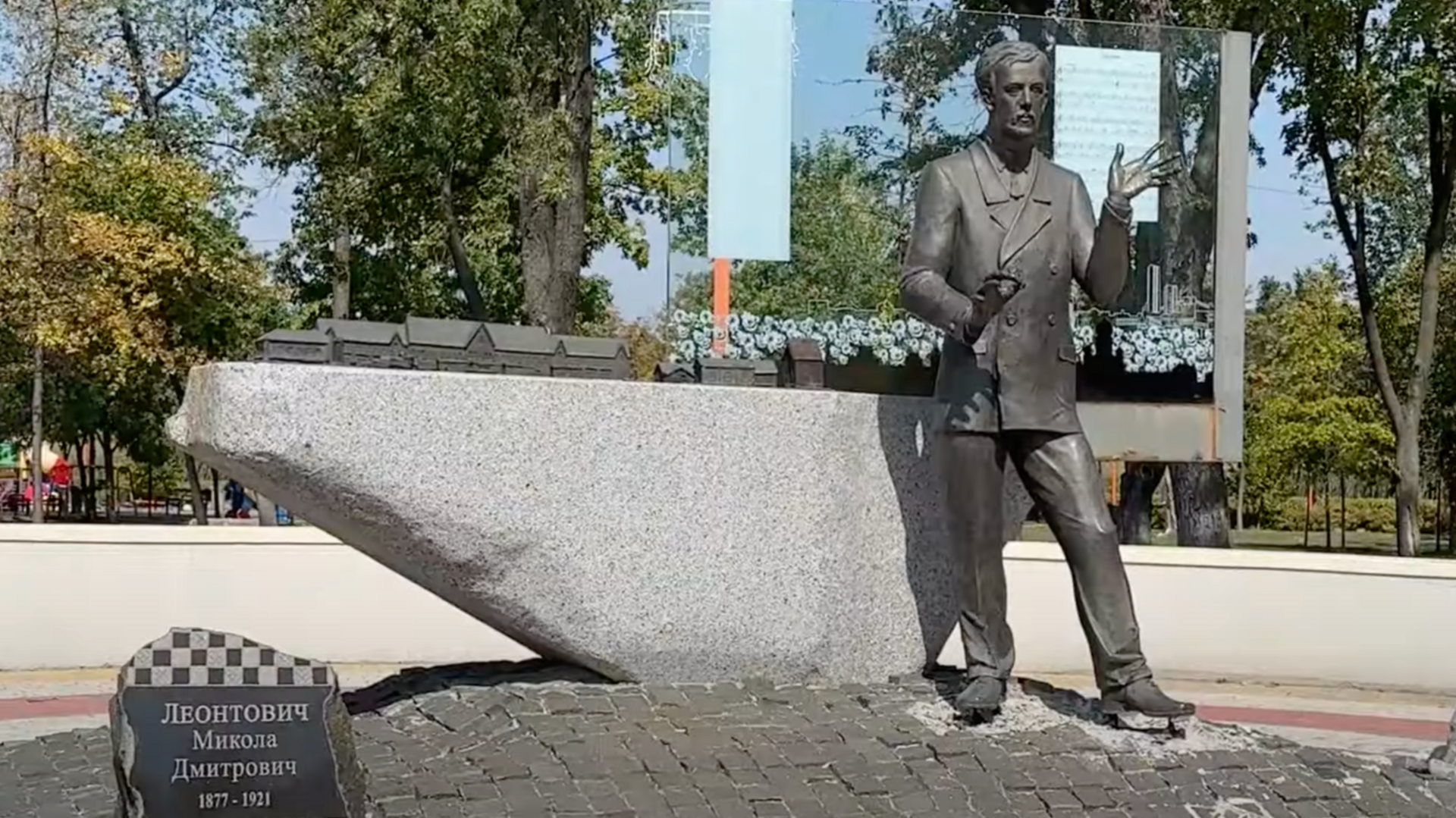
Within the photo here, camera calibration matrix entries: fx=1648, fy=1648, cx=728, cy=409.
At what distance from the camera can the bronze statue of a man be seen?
555 cm

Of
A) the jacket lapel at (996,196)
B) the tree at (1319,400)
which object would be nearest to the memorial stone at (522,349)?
the jacket lapel at (996,196)

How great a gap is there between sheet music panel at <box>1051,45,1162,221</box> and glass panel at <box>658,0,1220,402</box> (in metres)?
0.01

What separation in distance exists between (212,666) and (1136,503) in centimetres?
1167

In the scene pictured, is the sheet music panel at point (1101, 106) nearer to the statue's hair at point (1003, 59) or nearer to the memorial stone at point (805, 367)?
the memorial stone at point (805, 367)

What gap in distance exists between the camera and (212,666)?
4.42 meters

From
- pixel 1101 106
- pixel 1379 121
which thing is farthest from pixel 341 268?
pixel 1379 121

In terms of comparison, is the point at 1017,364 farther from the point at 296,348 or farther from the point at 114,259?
the point at 114,259

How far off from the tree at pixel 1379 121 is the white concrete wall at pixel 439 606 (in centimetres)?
650

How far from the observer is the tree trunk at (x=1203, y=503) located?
14.5 meters

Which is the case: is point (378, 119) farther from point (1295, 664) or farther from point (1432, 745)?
point (1432, 745)

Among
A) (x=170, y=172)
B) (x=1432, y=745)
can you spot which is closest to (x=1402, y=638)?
(x=1432, y=745)

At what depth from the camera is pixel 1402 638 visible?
10844 millimetres

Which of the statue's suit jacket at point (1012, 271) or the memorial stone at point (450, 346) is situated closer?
the statue's suit jacket at point (1012, 271)

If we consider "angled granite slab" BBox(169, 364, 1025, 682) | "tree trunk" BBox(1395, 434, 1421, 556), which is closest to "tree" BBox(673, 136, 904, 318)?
"angled granite slab" BBox(169, 364, 1025, 682)
